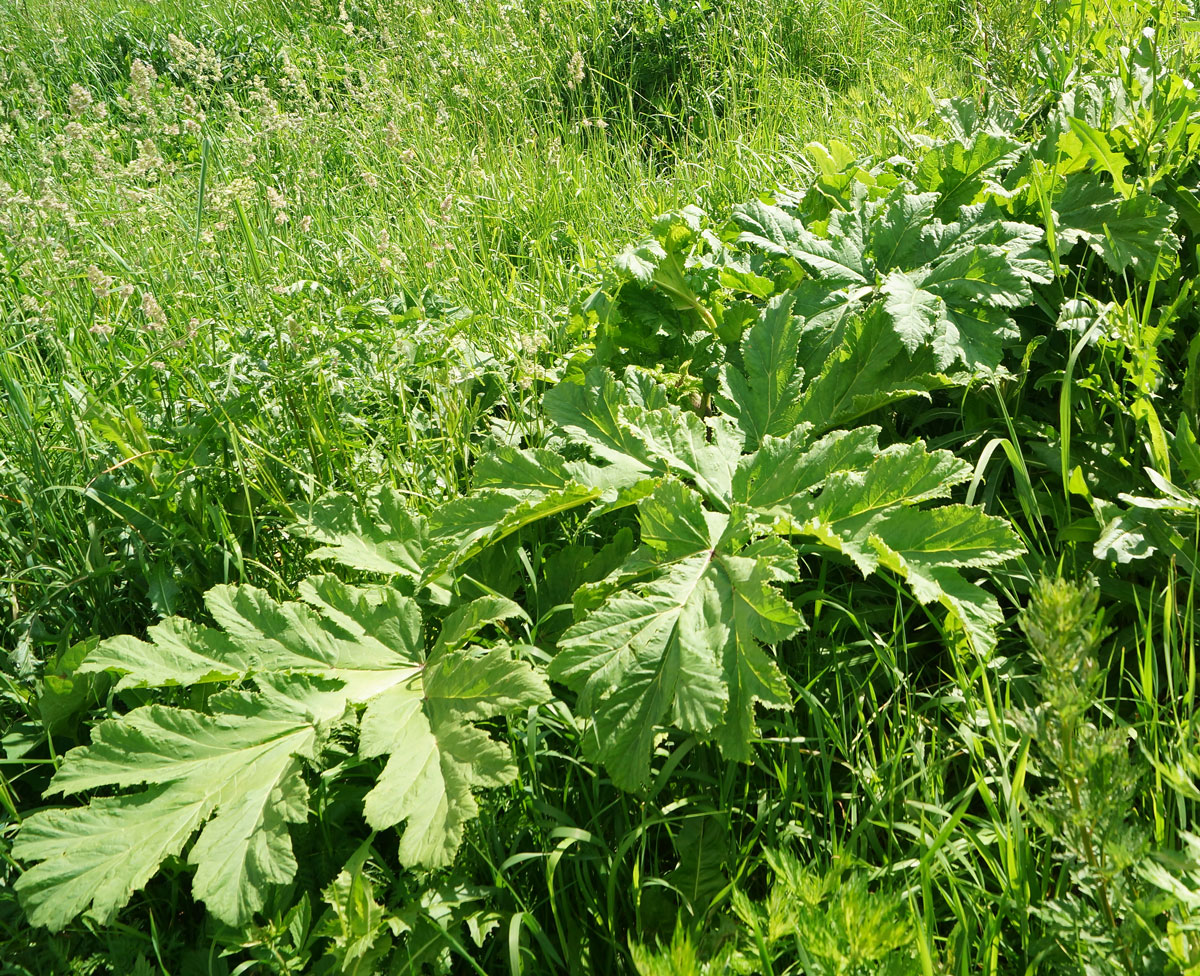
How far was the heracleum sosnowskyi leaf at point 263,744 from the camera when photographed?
56.0 inches

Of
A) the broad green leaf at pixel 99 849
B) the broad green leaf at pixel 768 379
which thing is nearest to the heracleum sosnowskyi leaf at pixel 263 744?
the broad green leaf at pixel 99 849

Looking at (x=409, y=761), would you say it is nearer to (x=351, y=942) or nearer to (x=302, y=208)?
(x=351, y=942)

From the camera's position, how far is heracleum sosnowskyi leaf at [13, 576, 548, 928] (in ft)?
4.66

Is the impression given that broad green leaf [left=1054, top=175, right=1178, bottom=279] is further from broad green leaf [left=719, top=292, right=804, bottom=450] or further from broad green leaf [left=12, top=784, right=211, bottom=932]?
broad green leaf [left=12, top=784, right=211, bottom=932]

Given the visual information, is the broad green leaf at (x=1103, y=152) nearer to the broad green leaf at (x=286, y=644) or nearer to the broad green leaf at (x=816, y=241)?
the broad green leaf at (x=816, y=241)

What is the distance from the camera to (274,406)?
2.47 meters

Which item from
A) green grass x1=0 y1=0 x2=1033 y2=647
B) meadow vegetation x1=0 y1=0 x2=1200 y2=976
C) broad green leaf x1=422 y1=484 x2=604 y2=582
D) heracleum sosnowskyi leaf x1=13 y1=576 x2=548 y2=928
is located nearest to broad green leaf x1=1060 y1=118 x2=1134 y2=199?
meadow vegetation x1=0 y1=0 x2=1200 y2=976

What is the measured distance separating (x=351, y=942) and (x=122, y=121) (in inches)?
235

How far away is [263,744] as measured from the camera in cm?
161

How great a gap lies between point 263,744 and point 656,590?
0.75 meters

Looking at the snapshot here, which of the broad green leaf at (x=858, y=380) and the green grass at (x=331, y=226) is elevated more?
the green grass at (x=331, y=226)

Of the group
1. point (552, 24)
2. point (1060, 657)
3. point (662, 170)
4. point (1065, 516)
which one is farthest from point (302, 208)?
point (1060, 657)

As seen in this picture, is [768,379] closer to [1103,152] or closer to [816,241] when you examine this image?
[816,241]

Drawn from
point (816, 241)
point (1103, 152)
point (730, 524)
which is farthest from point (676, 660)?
point (1103, 152)
